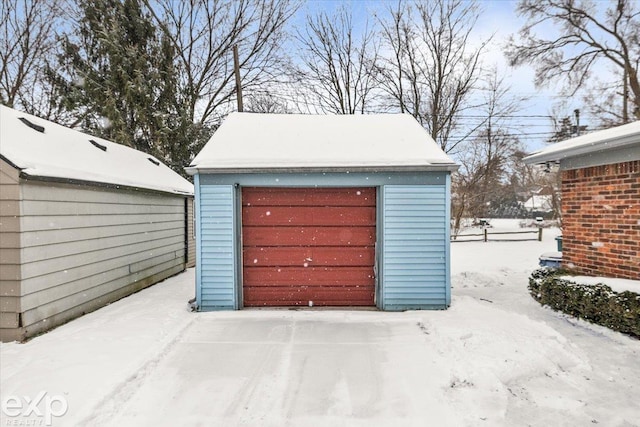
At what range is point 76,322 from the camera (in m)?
5.03

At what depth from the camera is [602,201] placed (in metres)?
5.19

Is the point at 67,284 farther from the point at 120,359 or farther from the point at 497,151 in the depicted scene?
the point at 497,151

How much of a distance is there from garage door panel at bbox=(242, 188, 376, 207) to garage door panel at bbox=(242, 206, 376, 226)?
0.29 feet

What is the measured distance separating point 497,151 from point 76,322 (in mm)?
22283

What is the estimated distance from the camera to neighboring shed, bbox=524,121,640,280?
4703 mm

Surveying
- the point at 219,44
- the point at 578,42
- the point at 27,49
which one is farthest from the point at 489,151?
the point at 27,49

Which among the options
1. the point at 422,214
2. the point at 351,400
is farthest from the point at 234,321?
the point at 422,214

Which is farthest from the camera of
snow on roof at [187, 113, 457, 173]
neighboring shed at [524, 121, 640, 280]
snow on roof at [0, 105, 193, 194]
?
snow on roof at [187, 113, 457, 173]

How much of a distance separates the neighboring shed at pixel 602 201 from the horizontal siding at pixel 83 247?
7.74m

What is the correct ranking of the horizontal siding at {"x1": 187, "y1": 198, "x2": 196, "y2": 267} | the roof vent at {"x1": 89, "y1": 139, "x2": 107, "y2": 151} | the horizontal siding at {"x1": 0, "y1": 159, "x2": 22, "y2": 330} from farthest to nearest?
the horizontal siding at {"x1": 187, "y1": 198, "x2": 196, "y2": 267}, the roof vent at {"x1": 89, "y1": 139, "x2": 107, "y2": 151}, the horizontal siding at {"x1": 0, "y1": 159, "x2": 22, "y2": 330}

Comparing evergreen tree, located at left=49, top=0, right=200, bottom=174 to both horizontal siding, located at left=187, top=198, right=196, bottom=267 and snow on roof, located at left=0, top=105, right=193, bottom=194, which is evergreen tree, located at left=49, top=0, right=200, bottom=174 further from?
snow on roof, located at left=0, top=105, right=193, bottom=194

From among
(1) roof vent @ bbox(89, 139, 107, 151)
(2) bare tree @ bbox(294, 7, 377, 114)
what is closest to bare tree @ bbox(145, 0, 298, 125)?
(2) bare tree @ bbox(294, 7, 377, 114)

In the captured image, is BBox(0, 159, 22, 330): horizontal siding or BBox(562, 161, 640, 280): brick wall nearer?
BBox(0, 159, 22, 330): horizontal siding

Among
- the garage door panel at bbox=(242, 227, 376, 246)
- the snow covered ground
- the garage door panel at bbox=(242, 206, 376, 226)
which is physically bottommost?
the snow covered ground
